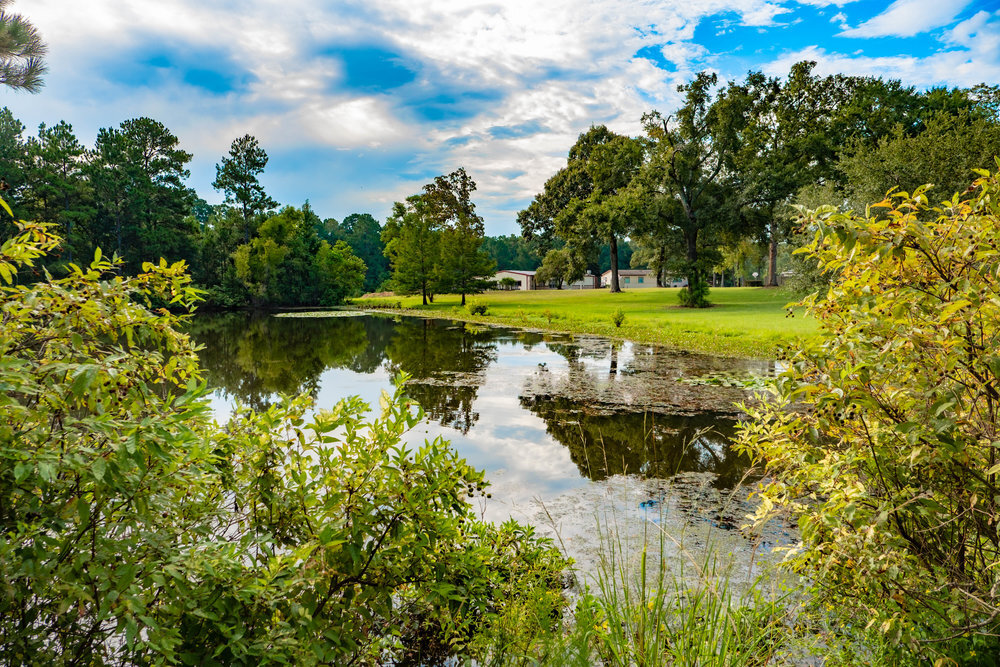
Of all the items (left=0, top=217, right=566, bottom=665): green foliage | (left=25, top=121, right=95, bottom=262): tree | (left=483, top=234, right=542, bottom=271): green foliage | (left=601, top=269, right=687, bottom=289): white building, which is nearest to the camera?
(left=0, top=217, right=566, bottom=665): green foliage

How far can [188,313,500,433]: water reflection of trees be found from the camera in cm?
1262

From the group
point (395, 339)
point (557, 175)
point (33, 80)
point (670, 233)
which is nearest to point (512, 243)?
point (557, 175)

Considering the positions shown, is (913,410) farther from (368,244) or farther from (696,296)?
(368,244)

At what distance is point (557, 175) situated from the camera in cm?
5738

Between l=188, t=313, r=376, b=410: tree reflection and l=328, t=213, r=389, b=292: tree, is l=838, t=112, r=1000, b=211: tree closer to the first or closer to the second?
l=188, t=313, r=376, b=410: tree reflection

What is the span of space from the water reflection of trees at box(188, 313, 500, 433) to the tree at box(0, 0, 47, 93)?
7835 millimetres

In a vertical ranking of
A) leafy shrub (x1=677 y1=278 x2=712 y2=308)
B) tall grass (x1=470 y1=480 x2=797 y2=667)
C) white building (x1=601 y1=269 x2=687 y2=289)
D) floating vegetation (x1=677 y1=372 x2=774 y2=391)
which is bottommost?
floating vegetation (x1=677 y1=372 x2=774 y2=391)

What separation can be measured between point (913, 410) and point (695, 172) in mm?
41050

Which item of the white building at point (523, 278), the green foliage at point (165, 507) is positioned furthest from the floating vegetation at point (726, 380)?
the white building at point (523, 278)

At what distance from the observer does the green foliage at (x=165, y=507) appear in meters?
1.77

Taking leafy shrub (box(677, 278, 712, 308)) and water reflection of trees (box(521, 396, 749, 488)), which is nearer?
water reflection of trees (box(521, 396, 749, 488))

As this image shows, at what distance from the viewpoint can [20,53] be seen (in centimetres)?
1147

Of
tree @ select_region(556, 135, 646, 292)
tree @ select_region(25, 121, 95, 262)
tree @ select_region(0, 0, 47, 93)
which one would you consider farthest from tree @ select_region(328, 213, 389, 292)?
tree @ select_region(0, 0, 47, 93)

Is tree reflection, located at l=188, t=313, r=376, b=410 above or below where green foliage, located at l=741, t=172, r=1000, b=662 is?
below
